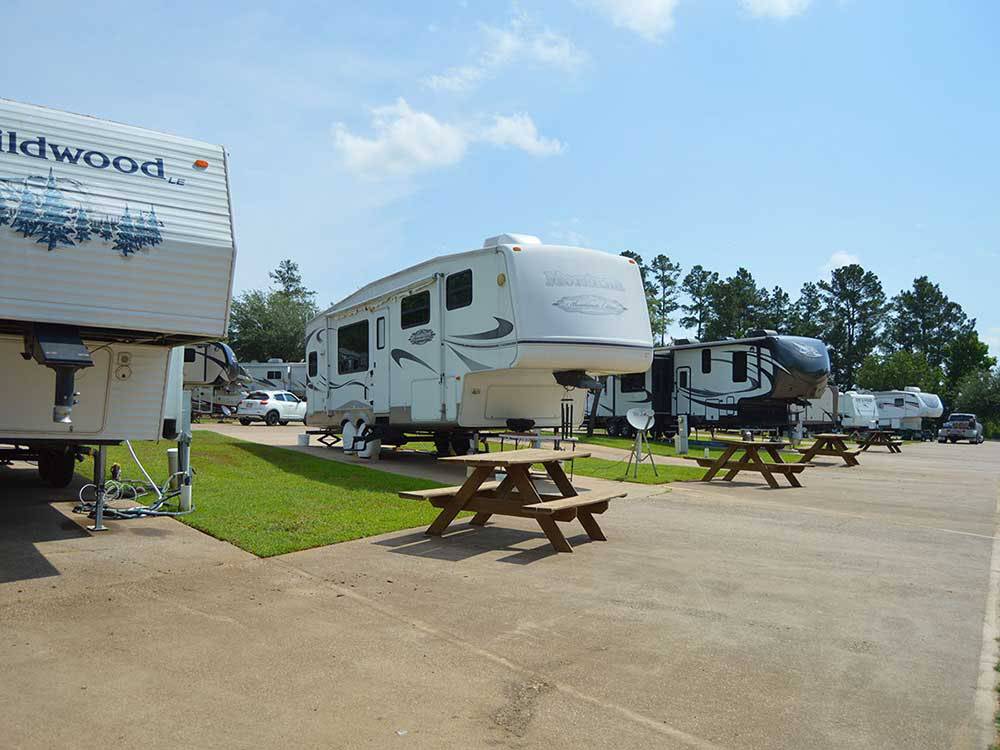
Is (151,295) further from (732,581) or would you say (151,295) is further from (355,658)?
(732,581)

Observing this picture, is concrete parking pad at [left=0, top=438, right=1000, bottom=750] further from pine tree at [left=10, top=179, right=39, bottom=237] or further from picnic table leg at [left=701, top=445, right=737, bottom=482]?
picnic table leg at [left=701, top=445, right=737, bottom=482]

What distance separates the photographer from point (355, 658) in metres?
4.05

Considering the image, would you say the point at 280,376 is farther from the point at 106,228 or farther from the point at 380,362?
the point at 106,228

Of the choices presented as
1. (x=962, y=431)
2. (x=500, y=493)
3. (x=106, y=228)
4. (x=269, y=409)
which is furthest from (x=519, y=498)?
(x=962, y=431)

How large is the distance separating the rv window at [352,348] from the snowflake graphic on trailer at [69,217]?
Answer: 8.57 m

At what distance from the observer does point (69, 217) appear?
18.6 ft

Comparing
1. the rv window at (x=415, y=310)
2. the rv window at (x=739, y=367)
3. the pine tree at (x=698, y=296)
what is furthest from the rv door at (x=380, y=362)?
the pine tree at (x=698, y=296)

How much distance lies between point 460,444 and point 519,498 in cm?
744

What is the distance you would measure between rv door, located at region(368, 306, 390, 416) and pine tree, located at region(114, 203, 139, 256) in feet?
25.4

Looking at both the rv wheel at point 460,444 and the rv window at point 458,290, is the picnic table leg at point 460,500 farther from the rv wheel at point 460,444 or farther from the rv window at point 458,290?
the rv wheel at point 460,444

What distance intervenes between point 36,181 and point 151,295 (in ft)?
3.62

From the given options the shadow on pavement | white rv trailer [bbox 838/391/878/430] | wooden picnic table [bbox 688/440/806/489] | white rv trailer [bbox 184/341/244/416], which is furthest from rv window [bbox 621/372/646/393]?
the shadow on pavement

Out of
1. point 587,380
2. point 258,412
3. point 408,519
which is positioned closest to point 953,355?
point 258,412

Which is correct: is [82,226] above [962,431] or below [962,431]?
above
